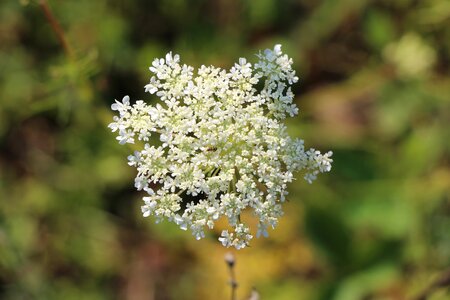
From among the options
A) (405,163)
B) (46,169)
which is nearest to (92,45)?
(46,169)

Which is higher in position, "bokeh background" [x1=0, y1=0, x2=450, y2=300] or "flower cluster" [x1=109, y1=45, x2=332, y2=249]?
"bokeh background" [x1=0, y1=0, x2=450, y2=300]

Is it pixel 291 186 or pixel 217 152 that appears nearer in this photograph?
pixel 217 152

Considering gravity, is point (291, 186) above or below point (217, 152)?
above

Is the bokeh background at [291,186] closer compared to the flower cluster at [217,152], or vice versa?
the flower cluster at [217,152]

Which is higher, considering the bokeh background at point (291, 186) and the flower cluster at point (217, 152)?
the bokeh background at point (291, 186)
